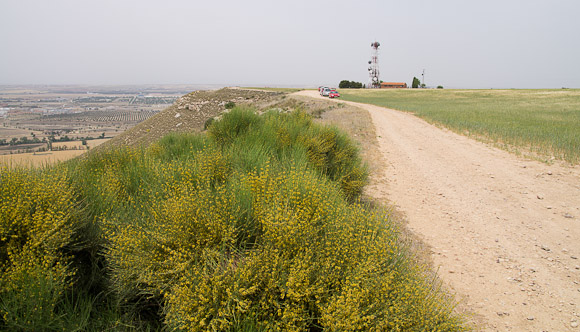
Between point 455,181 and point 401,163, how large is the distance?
238 centimetres

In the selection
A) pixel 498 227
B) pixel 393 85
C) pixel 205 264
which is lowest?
pixel 498 227

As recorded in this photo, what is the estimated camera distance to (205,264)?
8.26 feet

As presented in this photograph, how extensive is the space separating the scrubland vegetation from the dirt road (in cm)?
189

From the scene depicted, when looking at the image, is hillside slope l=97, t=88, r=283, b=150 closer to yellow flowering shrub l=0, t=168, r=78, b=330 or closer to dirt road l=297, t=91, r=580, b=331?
dirt road l=297, t=91, r=580, b=331

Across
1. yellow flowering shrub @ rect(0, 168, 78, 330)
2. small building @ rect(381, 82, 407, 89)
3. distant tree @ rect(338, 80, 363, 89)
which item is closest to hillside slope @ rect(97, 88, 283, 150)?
yellow flowering shrub @ rect(0, 168, 78, 330)

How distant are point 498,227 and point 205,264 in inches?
251

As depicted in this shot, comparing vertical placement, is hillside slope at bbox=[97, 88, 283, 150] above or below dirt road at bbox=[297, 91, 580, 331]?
above

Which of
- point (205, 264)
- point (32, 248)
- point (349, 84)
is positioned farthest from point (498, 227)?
point (349, 84)

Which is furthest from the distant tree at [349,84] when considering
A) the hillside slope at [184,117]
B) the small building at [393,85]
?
the hillside slope at [184,117]

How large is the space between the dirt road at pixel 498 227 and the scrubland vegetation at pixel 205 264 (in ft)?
6.21

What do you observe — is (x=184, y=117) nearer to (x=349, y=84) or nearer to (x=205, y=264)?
(x=205, y=264)

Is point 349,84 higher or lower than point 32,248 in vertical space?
higher

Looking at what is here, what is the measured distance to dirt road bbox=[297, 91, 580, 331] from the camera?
4.20 meters

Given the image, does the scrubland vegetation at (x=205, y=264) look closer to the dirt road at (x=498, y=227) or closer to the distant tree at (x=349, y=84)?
the dirt road at (x=498, y=227)
